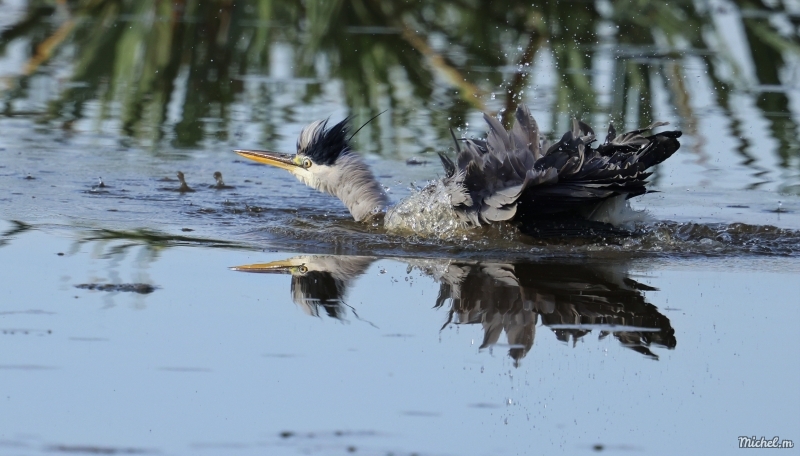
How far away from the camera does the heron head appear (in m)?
8.35

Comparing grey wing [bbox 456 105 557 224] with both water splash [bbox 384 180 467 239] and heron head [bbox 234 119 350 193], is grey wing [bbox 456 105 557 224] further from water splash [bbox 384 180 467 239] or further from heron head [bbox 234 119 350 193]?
heron head [bbox 234 119 350 193]

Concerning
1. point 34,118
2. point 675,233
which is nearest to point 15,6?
point 34,118

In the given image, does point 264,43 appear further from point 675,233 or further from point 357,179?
point 675,233

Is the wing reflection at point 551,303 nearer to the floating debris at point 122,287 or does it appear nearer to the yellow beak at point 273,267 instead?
the yellow beak at point 273,267

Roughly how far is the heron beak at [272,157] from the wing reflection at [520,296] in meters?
1.87

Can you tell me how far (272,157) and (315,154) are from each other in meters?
0.30

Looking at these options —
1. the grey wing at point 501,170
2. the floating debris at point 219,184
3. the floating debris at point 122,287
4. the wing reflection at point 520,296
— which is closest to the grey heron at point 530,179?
the grey wing at point 501,170

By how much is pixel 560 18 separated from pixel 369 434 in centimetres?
992

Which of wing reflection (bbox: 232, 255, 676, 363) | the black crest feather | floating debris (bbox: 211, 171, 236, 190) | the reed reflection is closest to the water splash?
wing reflection (bbox: 232, 255, 676, 363)

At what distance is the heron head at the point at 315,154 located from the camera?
8352 mm

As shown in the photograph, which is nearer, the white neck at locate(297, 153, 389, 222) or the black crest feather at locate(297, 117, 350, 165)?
the white neck at locate(297, 153, 389, 222)

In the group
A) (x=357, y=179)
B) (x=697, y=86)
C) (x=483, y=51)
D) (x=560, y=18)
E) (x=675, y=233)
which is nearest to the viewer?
(x=675, y=233)

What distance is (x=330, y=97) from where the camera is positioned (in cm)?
1041

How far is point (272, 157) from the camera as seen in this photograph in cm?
844
